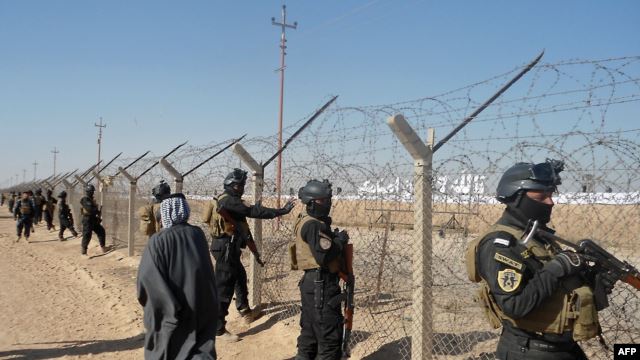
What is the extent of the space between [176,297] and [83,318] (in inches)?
171

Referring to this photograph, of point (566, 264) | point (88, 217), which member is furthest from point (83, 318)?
point (566, 264)

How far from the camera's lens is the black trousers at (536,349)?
87.0 inches

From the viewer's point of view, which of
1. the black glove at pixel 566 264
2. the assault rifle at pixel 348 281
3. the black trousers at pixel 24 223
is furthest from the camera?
the black trousers at pixel 24 223

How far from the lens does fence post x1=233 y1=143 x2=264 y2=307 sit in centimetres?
560

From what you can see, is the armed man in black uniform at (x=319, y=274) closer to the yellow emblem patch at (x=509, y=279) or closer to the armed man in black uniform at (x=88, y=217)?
the yellow emblem patch at (x=509, y=279)

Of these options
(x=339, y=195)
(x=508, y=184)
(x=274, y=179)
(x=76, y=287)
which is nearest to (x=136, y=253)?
(x=76, y=287)

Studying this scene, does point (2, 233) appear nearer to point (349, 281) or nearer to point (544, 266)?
point (349, 281)

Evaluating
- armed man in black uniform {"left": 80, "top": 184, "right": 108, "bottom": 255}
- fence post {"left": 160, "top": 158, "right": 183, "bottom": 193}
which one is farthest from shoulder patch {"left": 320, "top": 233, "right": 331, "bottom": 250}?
armed man in black uniform {"left": 80, "top": 184, "right": 108, "bottom": 255}

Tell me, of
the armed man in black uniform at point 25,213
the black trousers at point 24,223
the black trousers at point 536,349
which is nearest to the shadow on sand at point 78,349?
the black trousers at point 536,349

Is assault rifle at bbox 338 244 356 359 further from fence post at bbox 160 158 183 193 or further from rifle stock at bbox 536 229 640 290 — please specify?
fence post at bbox 160 158 183 193

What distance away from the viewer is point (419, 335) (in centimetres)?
341

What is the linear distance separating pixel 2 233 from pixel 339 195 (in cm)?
1697

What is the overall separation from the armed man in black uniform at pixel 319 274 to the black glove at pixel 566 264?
1.76 m

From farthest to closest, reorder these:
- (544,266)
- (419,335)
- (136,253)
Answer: (136,253) < (419,335) < (544,266)
